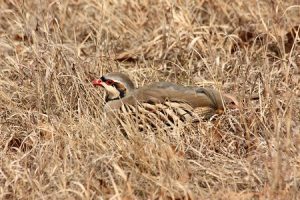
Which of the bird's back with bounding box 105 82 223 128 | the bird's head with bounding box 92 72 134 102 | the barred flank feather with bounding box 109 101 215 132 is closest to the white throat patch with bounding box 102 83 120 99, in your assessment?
the bird's head with bounding box 92 72 134 102

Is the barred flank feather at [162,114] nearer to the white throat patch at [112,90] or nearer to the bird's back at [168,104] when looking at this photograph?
the bird's back at [168,104]

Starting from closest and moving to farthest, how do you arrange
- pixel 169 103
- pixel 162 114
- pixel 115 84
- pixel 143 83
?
pixel 162 114, pixel 169 103, pixel 115 84, pixel 143 83

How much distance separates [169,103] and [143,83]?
2.62ft

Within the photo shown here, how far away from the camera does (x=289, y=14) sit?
24.1 ft

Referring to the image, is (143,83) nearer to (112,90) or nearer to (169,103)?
(112,90)

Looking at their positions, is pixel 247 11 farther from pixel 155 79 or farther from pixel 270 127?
pixel 270 127

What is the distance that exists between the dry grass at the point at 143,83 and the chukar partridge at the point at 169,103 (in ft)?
0.40

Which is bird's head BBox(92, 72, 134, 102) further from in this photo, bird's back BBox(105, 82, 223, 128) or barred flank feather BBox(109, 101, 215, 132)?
barred flank feather BBox(109, 101, 215, 132)

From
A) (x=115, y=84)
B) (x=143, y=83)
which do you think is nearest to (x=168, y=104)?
(x=115, y=84)

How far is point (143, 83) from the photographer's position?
643 centimetres

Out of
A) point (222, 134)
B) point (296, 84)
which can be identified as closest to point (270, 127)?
point (222, 134)

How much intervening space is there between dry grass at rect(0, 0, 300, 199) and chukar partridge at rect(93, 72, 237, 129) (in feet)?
0.40

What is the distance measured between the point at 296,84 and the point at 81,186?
1.98m

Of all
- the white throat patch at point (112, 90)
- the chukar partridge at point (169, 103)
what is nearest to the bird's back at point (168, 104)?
the chukar partridge at point (169, 103)
